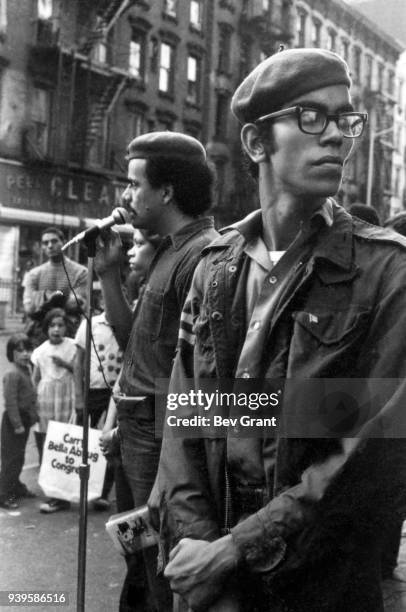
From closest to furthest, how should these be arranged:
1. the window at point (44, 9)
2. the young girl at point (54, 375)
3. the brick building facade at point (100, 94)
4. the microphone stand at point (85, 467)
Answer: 1. the microphone stand at point (85, 467)
2. the young girl at point (54, 375)
3. the brick building facade at point (100, 94)
4. the window at point (44, 9)

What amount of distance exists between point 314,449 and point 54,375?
171 inches

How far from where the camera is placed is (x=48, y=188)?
719 inches

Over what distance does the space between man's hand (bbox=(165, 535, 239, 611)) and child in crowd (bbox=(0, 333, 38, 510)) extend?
12.0 feet

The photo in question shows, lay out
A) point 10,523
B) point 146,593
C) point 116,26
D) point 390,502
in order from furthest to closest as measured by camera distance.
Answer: point 116,26, point 10,523, point 146,593, point 390,502

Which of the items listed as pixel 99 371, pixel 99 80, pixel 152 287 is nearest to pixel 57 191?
pixel 99 80

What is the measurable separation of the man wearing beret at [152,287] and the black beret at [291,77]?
1011mm

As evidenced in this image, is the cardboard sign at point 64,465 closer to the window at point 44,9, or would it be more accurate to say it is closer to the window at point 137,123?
the window at point 44,9

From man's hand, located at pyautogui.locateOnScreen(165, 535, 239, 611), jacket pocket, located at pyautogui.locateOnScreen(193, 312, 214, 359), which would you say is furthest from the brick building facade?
man's hand, located at pyautogui.locateOnScreen(165, 535, 239, 611)

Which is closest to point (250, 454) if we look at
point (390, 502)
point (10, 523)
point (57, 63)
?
point (390, 502)

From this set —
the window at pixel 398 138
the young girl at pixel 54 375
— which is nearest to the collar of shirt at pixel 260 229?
the young girl at pixel 54 375

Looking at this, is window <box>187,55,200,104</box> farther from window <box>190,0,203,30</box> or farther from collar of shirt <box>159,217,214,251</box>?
collar of shirt <box>159,217,214,251</box>

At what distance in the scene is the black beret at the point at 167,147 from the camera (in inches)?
108

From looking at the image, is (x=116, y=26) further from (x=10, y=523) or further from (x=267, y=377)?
(x=267, y=377)

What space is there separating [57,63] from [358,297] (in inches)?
701
